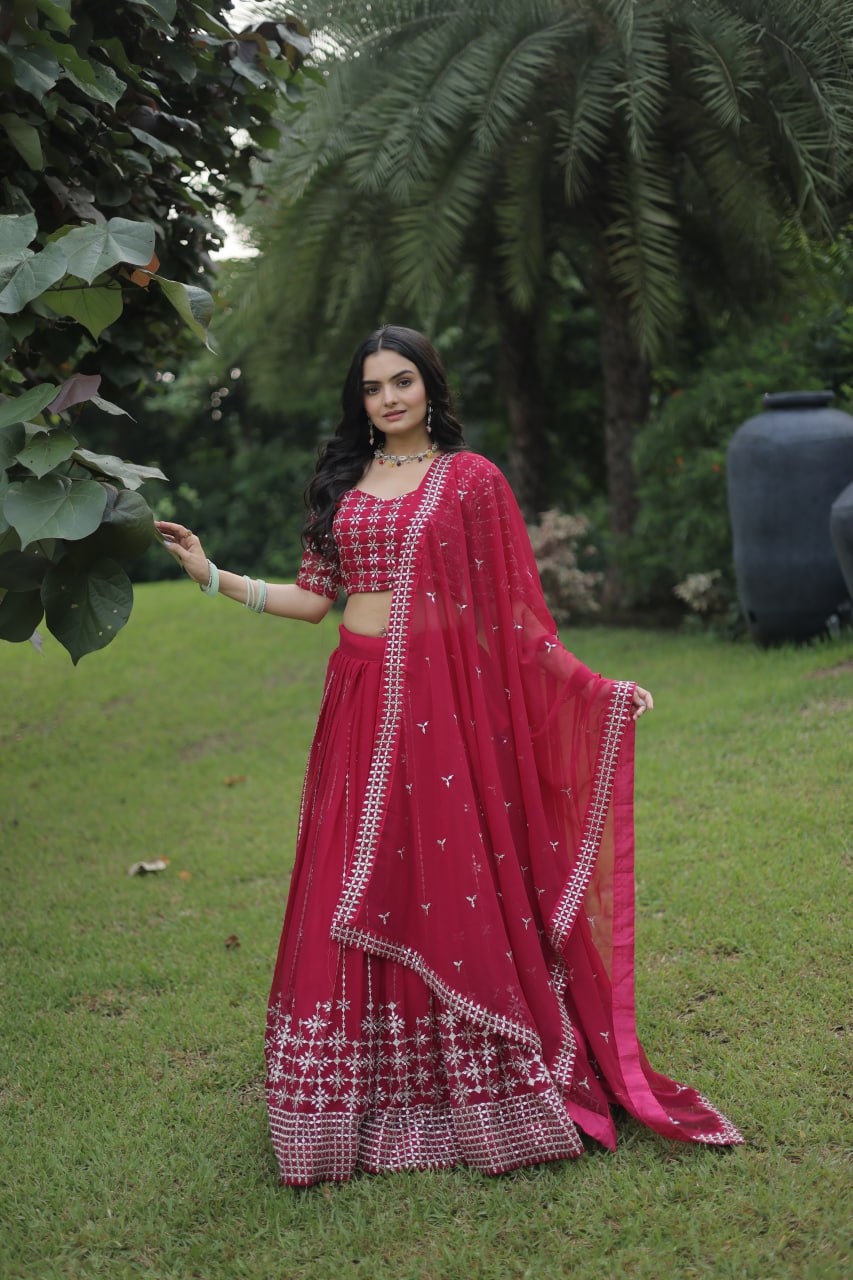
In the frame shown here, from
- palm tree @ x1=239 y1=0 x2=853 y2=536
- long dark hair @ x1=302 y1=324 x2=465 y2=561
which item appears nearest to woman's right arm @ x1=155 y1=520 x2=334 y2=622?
long dark hair @ x1=302 y1=324 x2=465 y2=561

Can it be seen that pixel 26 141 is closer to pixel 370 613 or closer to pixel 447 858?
pixel 370 613

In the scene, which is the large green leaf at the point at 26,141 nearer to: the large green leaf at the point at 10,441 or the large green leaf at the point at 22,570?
the large green leaf at the point at 10,441

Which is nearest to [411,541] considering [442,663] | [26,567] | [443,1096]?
[442,663]

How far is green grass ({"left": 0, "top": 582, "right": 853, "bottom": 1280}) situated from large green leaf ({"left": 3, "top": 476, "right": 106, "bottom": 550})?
139 cm

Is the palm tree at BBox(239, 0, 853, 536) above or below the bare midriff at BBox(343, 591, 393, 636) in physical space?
above

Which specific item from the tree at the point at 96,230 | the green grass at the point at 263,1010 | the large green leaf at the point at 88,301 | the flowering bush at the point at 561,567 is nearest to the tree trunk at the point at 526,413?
the flowering bush at the point at 561,567

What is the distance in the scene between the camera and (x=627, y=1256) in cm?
219

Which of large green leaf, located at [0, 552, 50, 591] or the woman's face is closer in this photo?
large green leaf, located at [0, 552, 50, 591]

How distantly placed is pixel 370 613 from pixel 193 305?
0.80 meters

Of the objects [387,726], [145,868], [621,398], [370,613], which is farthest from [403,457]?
[621,398]

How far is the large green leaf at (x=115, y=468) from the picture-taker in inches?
77.2

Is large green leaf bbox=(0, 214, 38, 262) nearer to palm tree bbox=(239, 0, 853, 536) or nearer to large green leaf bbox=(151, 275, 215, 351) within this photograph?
large green leaf bbox=(151, 275, 215, 351)

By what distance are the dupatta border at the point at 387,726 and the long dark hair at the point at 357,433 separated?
0.73ft

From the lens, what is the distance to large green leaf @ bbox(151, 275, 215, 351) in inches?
80.2
